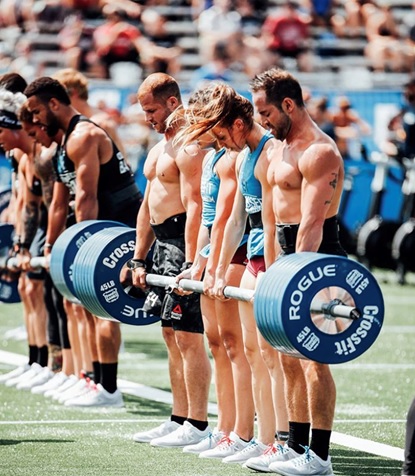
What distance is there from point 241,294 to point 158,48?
1639 cm

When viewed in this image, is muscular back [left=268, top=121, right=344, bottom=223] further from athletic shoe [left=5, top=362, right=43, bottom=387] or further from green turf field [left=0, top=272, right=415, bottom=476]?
athletic shoe [left=5, top=362, right=43, bottom=387]

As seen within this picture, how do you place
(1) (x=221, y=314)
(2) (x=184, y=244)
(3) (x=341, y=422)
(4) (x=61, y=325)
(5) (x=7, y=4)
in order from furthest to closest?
(5) (x=7, y=4)
(4) (x=61, y=325)
(3) (x=341, y=422)
(2) (x=184, y=244)
(1) (x=221, y=314)

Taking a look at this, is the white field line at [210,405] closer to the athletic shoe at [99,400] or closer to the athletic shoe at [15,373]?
the athletic shoe at [99,400]

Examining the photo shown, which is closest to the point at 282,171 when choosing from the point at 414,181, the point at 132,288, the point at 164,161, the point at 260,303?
the point at 260,303

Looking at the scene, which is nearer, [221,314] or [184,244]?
[221,314]

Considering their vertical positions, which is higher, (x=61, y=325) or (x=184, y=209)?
(x=184, y=209)

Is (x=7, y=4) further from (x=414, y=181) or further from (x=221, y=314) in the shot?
(x=221, y=314)

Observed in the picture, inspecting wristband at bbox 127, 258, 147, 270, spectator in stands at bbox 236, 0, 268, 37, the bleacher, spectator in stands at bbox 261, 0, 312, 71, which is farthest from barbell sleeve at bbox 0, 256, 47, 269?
spectator in stands at bbox 236, 0, 268, 37

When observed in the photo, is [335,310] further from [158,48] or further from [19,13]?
[19,13]

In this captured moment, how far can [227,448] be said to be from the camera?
27.3 feet

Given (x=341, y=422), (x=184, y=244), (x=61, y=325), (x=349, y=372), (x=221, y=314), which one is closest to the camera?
(x=221, y=314)

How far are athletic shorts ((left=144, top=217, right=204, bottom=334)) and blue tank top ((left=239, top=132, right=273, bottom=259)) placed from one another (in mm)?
858

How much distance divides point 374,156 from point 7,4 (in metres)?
9.39

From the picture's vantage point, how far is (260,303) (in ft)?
23.8
